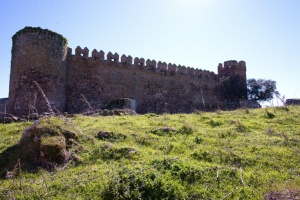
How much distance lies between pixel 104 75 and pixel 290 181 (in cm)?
1291

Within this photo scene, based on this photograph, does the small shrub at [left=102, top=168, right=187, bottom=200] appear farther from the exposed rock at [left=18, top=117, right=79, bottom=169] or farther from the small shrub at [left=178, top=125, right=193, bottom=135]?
the small shrub at [left=178, top=125, right=193, bottom=135]

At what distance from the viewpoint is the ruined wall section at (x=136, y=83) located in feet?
50.4

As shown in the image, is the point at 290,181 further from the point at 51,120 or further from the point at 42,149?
the point at 51,120

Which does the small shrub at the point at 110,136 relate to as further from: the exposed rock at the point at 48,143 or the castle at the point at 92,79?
the castle at the point at 92,79

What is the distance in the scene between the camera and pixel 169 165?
4.60 meters

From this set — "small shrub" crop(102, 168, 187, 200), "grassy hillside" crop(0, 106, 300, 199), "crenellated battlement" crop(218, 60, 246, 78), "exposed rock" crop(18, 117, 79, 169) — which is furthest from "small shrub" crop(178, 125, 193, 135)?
"crenellated battlement" crop(218, 60, 246, 78)

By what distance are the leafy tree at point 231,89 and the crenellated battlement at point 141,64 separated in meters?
0.97

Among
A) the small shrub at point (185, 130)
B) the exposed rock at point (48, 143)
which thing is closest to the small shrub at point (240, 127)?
the small shrub at point (185, 130)

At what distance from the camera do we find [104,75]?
1630 centimetres

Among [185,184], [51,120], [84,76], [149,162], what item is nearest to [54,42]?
[84,76]

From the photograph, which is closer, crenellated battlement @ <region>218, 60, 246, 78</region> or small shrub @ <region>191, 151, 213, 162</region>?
small shrub @ <region>191, 151, 213, 162</region>

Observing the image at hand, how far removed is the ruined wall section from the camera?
50.4 ft

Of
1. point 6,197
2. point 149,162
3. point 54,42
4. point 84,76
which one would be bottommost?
point 6,197

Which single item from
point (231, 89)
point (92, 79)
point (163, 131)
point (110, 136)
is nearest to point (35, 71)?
point (92, 79)
